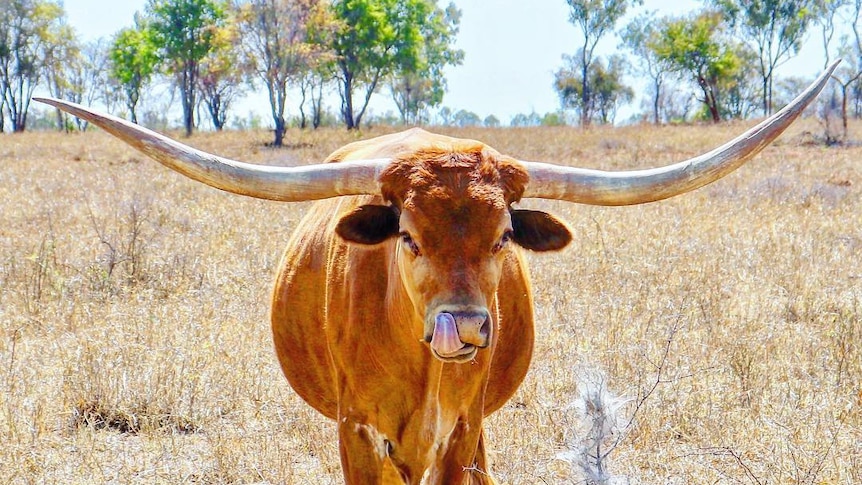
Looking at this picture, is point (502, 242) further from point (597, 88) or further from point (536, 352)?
point (597, 88)

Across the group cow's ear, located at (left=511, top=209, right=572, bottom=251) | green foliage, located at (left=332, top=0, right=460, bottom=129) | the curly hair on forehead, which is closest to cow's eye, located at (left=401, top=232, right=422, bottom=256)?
the curly hair on forehead

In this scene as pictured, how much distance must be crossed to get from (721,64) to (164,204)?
4293 centimetres

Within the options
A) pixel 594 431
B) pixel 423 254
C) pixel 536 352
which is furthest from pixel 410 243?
pixel 536 352

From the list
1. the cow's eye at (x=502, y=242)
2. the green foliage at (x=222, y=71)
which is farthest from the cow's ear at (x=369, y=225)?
the green foliage at (x=222, y=71)

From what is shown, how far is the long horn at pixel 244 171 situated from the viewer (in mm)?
2746

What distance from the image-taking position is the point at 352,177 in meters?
2.97

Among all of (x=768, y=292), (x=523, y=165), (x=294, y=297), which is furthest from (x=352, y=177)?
(x=768, y=292)

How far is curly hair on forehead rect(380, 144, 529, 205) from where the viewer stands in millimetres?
2760

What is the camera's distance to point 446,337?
244 cm

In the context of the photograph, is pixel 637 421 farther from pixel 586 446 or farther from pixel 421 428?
pixel 421 428

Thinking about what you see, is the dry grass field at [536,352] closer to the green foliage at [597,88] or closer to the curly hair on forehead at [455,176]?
the curly hair on forehead at [455,176]

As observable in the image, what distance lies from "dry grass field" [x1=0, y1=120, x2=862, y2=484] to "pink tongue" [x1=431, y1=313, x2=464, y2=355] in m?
1.61

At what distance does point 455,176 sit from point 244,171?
2.33 ft

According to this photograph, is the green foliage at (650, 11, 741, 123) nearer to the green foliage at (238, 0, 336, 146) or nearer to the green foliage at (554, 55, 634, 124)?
the green foliage at (554, 55, 634, 124)
